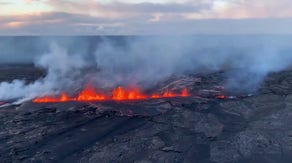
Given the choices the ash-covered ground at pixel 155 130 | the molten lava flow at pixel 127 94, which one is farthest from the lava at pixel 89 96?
the ash-covered ground at pixel 155 130

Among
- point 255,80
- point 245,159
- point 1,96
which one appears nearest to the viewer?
point 245,159

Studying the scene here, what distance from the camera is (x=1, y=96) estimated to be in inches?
1344

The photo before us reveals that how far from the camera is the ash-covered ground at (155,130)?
766 inches

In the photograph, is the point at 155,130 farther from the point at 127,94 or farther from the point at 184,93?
the point at 184,93

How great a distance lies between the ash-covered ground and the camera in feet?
63.8

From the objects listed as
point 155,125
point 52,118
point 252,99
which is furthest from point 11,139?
point 252,99

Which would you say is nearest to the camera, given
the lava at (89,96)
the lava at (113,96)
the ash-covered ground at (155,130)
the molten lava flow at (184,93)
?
the ash-covered ground at (155,130)

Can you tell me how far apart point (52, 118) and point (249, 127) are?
13.3 meters

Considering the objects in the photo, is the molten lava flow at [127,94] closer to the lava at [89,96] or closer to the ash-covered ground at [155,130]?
the lava at [89,96]

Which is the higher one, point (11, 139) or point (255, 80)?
point (255, 80)

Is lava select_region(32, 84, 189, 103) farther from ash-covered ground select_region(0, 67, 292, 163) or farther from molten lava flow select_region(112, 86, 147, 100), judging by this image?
ash-covered ground select_region(0, 67, 292, 163)

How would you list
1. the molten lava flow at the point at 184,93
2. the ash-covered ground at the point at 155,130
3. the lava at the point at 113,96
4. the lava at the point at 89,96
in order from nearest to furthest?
the ash-covered ground at the point at 155,130
the lava at the point at 113,96
the lava at the point at 89,96
the molten lava flow at the point at 184,93

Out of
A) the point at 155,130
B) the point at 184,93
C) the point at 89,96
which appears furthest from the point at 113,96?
the point at 155,130

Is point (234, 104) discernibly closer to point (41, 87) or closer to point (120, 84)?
point (120, 84)
